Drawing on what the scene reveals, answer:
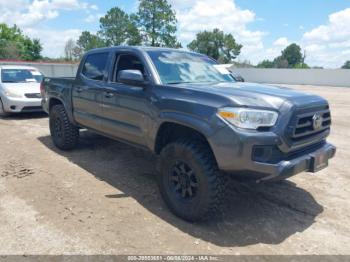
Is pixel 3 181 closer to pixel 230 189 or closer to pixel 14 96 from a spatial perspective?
pixel 230 189

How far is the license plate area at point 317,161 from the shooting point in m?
3.52

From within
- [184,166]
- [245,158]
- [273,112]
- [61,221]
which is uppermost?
[273,112]

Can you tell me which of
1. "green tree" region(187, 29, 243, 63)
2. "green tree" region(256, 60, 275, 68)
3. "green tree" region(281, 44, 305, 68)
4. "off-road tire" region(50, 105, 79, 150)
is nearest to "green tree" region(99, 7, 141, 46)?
"green tree" region(187, 29, 243, 63)

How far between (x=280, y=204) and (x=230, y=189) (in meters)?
0.73

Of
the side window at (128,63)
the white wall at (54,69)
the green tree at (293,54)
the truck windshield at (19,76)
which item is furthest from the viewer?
the green tree at (293,54)

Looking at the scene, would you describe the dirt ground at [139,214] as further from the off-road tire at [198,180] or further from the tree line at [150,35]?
the tree line at [150,35]

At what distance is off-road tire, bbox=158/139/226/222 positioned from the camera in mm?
3451

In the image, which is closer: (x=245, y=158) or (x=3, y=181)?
(x=245, y=158)

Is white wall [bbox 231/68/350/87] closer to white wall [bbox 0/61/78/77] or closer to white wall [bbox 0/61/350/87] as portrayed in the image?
white wall [bbox 0/61/350/87]

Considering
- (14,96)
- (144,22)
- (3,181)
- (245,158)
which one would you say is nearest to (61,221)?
(3,181)

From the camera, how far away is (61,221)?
373 centimetres

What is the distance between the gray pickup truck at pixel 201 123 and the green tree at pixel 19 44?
5757cm

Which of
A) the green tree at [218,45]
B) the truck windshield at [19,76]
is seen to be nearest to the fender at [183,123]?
the truck windshield at [19,76]

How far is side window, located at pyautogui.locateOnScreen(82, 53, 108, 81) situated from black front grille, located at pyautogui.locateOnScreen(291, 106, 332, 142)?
304 centimetres
